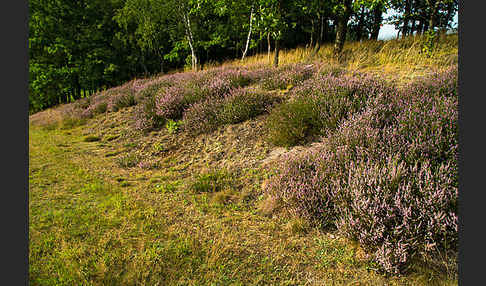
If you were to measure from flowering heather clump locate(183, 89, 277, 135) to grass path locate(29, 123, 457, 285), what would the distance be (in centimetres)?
217

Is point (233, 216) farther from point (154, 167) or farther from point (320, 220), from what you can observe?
point (154, 167)

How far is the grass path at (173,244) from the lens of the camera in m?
2.23

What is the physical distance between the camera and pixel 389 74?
6.64m

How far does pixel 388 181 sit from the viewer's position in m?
2.56

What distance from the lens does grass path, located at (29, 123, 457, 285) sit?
2234 millimetres

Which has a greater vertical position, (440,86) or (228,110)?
(440,86)

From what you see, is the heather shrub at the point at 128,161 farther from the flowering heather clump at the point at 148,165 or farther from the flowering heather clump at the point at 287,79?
the flowering heather clump at the point at 287,79

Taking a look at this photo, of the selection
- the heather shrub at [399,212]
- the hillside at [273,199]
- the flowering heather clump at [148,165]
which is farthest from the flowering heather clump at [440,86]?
the flowering heather clump at [148,165]

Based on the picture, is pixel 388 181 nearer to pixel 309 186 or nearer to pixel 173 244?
pixel 309 186

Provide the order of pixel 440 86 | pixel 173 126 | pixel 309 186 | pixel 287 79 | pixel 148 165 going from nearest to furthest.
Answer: pixel 309 186 < pixel 440 86 < pixel 148 165 < pixel 173 126 < pixel 287 79

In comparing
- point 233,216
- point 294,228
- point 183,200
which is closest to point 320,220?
point 294,228

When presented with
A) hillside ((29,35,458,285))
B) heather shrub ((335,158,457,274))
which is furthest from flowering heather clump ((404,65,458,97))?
heather shrub ((335,158,457,274))

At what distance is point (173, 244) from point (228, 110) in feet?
12.6

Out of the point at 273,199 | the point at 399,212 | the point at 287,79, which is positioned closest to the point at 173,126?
the point at 287,79
